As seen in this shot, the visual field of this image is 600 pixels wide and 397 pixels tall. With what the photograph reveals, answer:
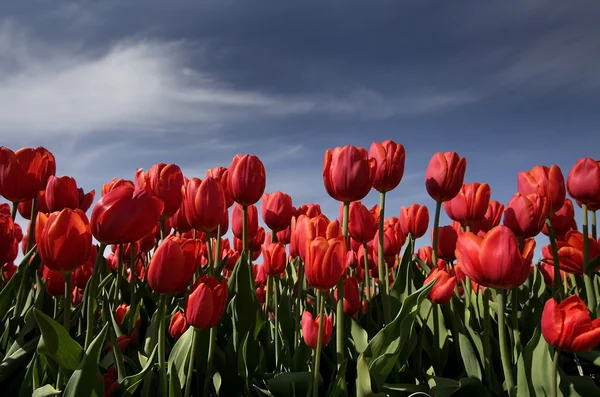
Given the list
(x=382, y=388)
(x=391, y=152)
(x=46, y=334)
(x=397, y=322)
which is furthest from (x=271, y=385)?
(x=391, y=152)

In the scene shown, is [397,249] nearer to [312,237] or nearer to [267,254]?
[267,254]

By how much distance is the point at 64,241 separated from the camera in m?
2.11

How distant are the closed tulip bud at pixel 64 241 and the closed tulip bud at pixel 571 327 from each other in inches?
76.7

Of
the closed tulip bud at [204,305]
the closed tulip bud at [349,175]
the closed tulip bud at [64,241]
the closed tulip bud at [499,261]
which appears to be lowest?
the closed tulip bud at [204,305]

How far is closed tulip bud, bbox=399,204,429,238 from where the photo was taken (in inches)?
154

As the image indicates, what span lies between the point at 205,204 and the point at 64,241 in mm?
762

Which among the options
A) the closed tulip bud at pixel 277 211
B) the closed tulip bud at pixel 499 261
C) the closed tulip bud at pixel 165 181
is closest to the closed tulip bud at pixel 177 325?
the closed tulip bud at pixel 165 181

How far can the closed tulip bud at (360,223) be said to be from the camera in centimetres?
329

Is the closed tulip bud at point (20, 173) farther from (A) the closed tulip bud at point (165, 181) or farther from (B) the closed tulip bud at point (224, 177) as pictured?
(B) the closed tulip bud at point (224, 177)

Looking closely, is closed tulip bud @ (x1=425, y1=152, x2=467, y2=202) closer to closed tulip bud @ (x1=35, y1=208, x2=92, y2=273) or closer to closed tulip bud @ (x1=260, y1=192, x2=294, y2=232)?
closed tulip bud @ (x1=260, y1=192, x2=294, y2=232)

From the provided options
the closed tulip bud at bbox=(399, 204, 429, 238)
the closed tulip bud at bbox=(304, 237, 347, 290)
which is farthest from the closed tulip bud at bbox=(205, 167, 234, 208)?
the closed tulip bud at bbox=(399, 204, 429, 238)

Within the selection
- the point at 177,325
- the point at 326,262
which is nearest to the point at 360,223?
the point at 326,262

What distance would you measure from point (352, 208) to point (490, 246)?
1.16 metres

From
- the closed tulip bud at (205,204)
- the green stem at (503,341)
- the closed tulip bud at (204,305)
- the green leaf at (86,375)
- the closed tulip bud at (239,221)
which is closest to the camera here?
the green leaf at (86,375)
